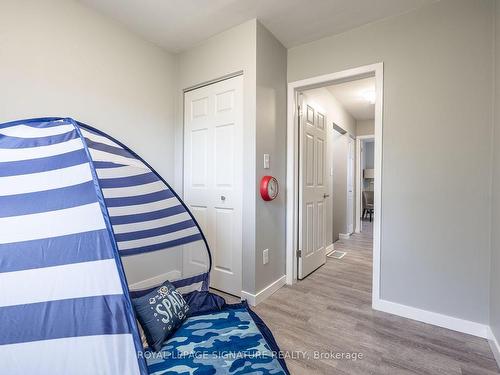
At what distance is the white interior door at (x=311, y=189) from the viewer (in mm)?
2559

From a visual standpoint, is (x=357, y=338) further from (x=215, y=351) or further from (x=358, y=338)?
(x=215, y=351)

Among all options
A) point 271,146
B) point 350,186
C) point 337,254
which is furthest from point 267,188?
point 350,186

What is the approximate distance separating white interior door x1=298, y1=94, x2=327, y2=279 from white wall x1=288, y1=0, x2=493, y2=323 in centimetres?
78

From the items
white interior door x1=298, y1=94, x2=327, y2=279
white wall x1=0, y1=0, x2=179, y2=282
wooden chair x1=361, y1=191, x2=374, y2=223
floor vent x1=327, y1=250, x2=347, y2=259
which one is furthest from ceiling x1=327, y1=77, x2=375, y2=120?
wooden chair x1=361, y1=191, x2=374, y2=223

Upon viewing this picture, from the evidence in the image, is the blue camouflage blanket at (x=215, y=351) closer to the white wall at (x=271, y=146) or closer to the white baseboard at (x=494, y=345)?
the white wall at (x=271, y=146)

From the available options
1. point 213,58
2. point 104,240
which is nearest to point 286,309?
point 104,240

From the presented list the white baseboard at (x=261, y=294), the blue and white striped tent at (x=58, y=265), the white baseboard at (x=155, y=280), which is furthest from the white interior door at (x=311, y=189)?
the blue and white striped tent at (x=58, y=265)

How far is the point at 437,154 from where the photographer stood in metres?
1.79

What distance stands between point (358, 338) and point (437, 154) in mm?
1443

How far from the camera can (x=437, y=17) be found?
1787 millimetres

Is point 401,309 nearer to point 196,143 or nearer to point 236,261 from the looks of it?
point 236,261

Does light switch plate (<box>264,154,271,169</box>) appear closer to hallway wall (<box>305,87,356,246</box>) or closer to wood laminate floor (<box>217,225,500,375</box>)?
wood laminate floor (<box>217,225,500,375</box>)

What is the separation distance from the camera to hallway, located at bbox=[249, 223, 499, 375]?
54.1 inches

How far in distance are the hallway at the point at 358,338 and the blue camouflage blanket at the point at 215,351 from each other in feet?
0.59
